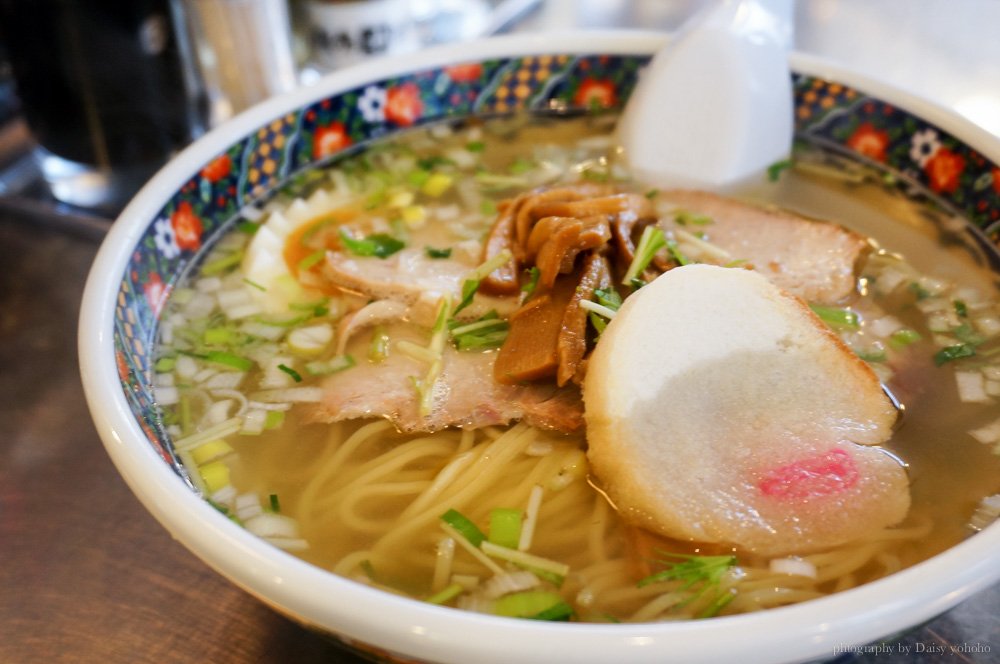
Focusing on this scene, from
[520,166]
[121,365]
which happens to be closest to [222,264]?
[121,365]

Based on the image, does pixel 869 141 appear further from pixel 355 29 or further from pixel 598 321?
pixel 355 29

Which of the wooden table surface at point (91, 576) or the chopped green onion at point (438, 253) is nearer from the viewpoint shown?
the wooden table surface at point (91, 576)

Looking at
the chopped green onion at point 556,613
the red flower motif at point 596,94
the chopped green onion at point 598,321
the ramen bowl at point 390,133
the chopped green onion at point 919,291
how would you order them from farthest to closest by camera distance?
the red flower motif at point 596,94, the chopped green onion at point 919,291, the chopped green onion at point 598,321, the chopped green onion at point 556,613, the ramen bowl at point 390,133

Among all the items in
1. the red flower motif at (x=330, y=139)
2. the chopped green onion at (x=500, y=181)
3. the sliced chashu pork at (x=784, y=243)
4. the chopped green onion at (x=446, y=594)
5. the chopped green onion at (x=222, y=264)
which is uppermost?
the red flower motif at (x=330, y=139)

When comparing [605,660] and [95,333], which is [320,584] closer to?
[605,660]

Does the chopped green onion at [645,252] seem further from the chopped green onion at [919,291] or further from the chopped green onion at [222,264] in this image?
the chopped green onion at [222,264]

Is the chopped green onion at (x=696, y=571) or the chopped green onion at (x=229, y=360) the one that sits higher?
the chopped green onion at (x=696, y=571)

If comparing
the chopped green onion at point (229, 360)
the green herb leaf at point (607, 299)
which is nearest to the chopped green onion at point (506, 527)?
the green herb leaf at point (607, 299)
